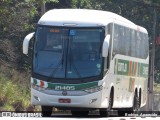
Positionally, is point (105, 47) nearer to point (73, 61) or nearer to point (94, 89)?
point (73, 61)

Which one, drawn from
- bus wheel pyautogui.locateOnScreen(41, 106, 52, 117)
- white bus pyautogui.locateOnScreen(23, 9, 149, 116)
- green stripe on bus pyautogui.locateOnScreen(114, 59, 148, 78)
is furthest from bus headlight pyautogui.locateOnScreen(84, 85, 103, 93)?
green stripe on bus pyautogui.locateOnScreen(114, 59, 148, 78)

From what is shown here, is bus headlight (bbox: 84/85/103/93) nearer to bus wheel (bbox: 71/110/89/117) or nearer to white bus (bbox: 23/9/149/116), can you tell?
white bus (bbox: 23/9/149/116)

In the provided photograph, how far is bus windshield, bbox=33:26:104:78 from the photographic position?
2297 cm

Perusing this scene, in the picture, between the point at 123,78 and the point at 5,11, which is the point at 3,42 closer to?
the point at 5,11

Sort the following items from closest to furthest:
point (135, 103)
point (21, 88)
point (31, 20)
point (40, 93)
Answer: point (40, 93), point (135, 103), point (21, 88), point (31, 20)

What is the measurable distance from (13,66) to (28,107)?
24.3ft

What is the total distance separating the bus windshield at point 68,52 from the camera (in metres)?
23.0

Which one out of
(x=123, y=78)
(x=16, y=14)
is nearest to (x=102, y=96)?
(x=123, y=78)

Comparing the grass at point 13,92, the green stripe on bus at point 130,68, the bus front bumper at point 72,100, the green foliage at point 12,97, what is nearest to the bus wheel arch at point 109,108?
the green stripe on bus at point 130,68

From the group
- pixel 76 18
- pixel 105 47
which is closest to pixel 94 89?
pixel 105 47

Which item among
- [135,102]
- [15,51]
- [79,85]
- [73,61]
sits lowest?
[135,102]

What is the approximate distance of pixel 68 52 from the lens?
23.1m

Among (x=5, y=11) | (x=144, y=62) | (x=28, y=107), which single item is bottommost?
(x=28, y=107)

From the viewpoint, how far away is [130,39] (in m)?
28.0
